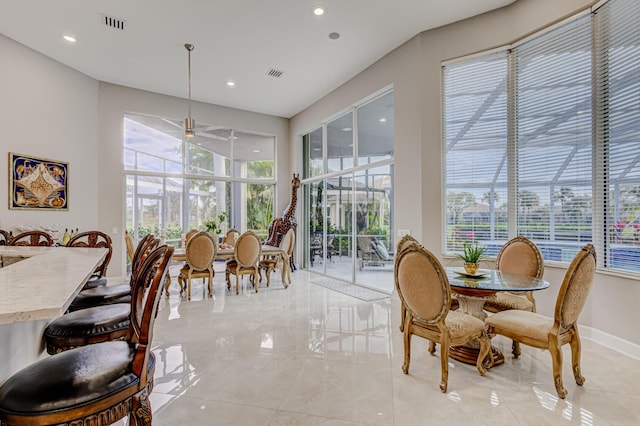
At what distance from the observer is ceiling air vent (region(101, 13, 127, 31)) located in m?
4.08

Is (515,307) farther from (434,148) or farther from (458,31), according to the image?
(458,31)

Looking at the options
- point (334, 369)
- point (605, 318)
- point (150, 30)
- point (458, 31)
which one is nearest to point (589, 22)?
point (458, 31)

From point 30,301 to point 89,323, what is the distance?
2.74ft

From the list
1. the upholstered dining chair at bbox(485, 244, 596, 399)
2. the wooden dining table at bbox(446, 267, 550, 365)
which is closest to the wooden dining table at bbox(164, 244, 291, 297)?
the wooden dining table at bbox(446, 267, 550, 365)

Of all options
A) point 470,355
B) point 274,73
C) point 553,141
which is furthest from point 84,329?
point 274,73

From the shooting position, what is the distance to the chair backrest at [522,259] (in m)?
3.11

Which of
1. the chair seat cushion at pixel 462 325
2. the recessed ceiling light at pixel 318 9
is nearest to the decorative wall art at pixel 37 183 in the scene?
the recessed ceiling light at pixel 318 9

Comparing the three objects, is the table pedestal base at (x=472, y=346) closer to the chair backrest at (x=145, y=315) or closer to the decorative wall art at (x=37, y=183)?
the chair backrest at (x=145, y=315)

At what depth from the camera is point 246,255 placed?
205 inches

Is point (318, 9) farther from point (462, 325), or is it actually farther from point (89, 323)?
point (89, 323)

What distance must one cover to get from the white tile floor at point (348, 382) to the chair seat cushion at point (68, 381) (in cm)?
96

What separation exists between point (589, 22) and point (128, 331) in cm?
521

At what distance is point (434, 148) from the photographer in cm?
436

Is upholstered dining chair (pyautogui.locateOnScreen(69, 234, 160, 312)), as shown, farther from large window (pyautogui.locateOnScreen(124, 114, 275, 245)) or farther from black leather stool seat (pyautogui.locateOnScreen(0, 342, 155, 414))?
large window (pyautogui.locateOnScreen(124, 114, 275, 245))
